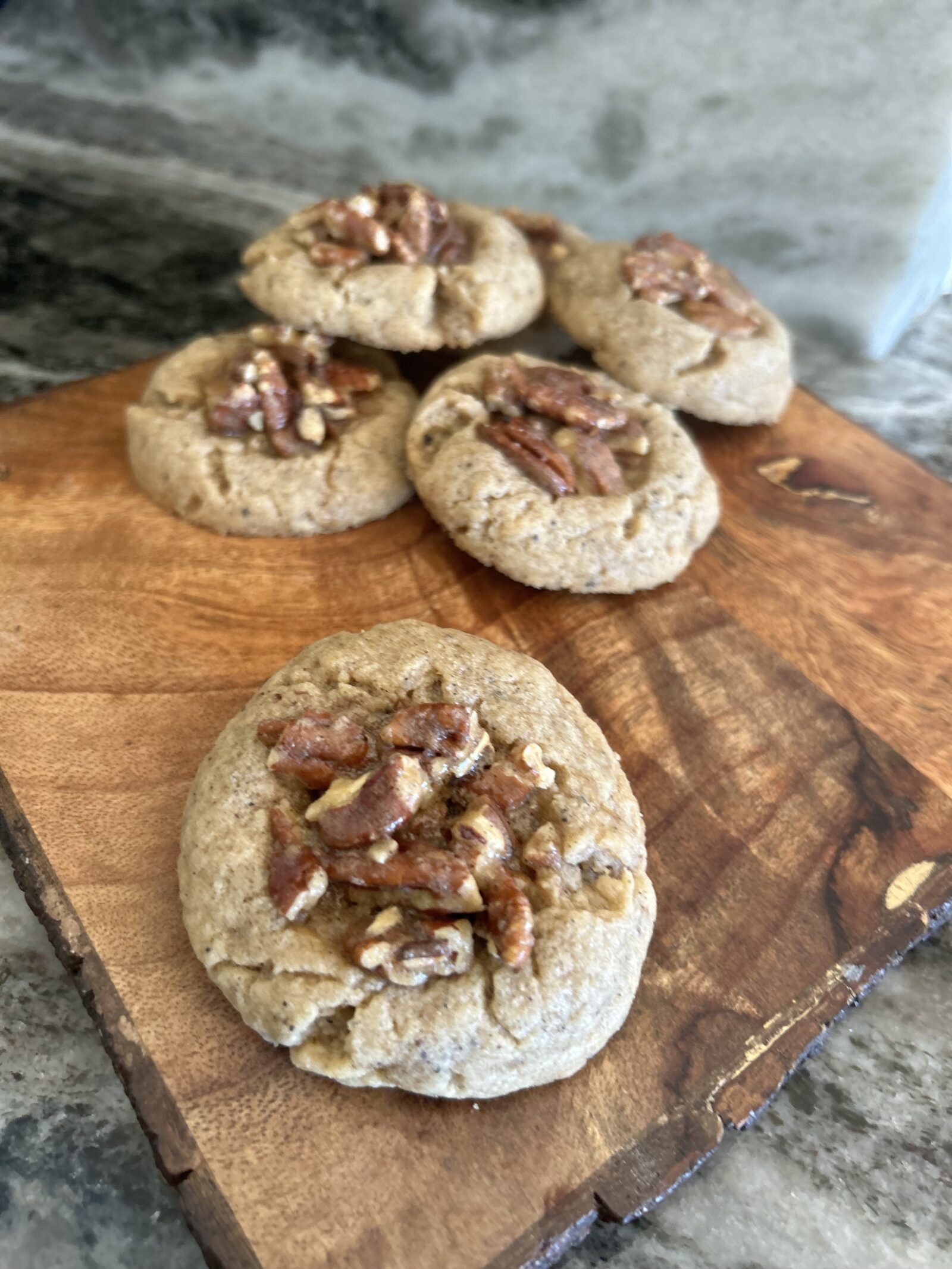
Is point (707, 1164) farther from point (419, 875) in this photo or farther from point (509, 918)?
point (419, 875)

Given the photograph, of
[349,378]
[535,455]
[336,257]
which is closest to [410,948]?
[535,455]

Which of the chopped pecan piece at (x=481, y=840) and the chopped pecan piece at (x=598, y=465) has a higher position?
the chopped pecan piece at (x=598, y=465)

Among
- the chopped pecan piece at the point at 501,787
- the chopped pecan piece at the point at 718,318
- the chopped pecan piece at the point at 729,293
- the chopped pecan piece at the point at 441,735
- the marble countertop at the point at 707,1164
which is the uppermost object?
the chopped pecan piece at the point at 729,293

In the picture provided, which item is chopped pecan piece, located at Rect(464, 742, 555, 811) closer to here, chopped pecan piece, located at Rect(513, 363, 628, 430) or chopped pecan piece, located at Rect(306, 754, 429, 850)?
chopped pecan piece, located at Rect(306, 754, 429, 850)

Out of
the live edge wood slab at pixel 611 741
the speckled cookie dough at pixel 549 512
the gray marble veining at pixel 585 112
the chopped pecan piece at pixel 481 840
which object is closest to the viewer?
the live edge wood slab at pixel 611 741

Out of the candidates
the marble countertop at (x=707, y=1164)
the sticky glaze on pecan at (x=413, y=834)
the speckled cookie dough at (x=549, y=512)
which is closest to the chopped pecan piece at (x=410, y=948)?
the sticky glaze on pecan at (x=413, y=834)

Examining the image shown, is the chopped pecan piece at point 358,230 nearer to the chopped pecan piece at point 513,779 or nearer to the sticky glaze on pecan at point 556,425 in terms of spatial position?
the sticky glaze on pecan at point 556,425

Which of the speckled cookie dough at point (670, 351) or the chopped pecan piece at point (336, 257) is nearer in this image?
the chopped pecan piece at point (336, 257)

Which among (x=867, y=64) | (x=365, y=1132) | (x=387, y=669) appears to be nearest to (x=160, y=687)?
(x=387, y=669)
